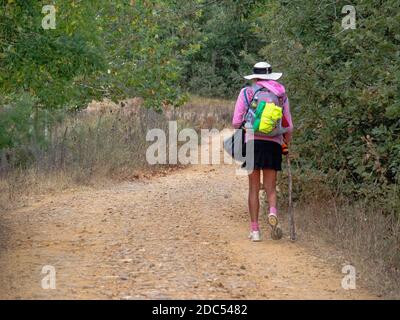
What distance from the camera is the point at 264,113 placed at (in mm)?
8117

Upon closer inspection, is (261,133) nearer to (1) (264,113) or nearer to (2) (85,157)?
(1) (264,113)

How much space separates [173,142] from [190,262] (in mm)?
10158

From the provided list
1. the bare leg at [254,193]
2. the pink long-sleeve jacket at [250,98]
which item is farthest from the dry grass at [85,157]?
the pink long-sleeve jacket at [250,98]

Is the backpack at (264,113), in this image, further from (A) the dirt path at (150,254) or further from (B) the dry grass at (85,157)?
(B) the dry grass at (85,157)

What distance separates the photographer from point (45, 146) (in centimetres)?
1330

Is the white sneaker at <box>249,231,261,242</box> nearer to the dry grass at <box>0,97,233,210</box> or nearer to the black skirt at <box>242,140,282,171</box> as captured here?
the black skirt at <box>242,140,282,171</box>

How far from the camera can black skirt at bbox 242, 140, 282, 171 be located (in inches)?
329

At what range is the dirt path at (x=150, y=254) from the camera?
639 cm

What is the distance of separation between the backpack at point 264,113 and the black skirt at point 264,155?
0.13 metres

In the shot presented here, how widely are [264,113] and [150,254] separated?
193 centimetres

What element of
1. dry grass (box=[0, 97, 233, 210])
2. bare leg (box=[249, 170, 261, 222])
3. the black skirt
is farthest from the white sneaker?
dry grass (box=[0, 97, 233, 210])

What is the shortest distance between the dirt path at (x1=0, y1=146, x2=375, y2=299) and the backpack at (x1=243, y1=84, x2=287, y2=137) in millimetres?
1277
